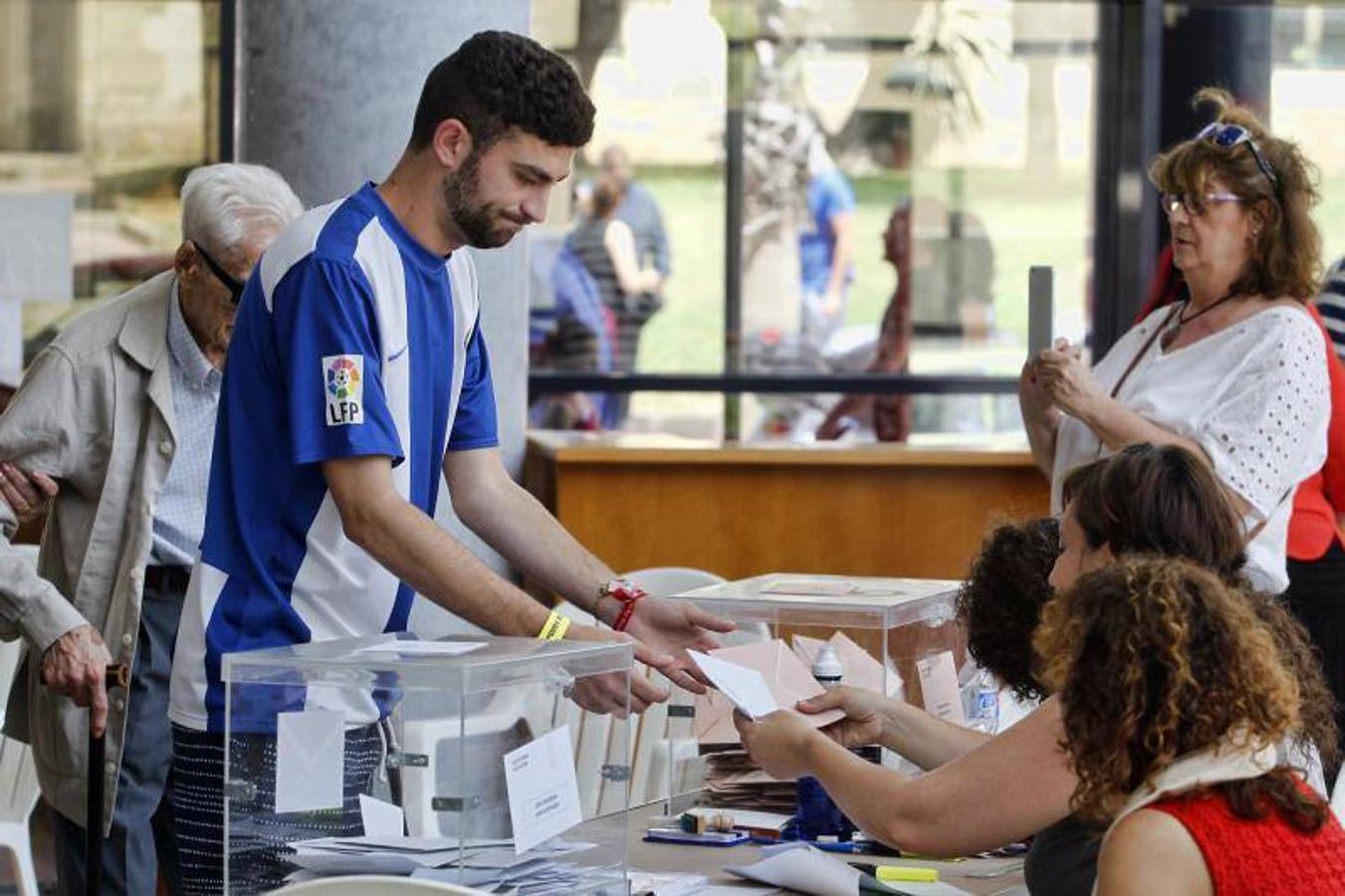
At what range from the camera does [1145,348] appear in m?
4.66

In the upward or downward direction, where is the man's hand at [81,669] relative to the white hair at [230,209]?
downward

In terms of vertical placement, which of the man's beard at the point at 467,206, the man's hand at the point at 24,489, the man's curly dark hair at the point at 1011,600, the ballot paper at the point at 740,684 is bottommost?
the ballot paper at the point at 740,684

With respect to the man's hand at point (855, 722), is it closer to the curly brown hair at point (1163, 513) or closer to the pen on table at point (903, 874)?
the pen on table at point (903, 874)

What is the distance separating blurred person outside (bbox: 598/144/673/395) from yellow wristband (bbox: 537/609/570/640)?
23.6 ft

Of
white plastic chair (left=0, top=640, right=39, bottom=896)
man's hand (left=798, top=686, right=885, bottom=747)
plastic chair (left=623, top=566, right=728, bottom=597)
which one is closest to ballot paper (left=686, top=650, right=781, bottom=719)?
man's hand (left=798, top=686, right=885, bottom=747)

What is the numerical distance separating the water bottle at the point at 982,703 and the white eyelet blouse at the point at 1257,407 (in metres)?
0.52

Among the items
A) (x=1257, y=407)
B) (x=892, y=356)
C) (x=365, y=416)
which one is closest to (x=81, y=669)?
(x=365, y=416)

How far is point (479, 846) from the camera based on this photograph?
8.30ft

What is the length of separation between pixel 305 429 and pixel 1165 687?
1197 millimetres

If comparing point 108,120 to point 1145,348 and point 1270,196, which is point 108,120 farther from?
point 1270,196

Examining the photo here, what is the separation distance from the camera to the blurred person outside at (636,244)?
10.2 meters

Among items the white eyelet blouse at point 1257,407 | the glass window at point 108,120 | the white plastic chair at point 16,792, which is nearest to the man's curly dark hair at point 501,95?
the white eyelet blouse at point 1257,407

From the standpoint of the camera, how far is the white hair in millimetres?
3688

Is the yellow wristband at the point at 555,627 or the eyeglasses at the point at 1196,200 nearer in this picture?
the yellow wristband at the point at 555,627
